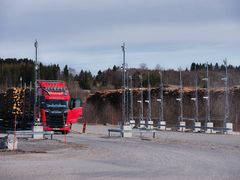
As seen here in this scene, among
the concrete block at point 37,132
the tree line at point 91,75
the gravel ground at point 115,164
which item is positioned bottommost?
the gravel ground at point 115,164

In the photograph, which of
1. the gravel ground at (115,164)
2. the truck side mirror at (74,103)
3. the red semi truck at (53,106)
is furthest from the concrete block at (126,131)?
the gravel ground at (115,164)

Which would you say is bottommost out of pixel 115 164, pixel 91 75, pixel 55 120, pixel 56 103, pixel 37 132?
pixel 115 164

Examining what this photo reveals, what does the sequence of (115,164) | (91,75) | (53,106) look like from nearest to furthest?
(115,164) → (53,106) → (91,75)

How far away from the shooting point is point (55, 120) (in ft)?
147

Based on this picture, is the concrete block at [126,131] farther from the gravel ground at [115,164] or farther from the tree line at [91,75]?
the tree line at [91,75]

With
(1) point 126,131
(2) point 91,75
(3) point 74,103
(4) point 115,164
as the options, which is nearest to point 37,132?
(1) point 126,131

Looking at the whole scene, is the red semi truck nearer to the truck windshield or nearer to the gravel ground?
the truck windshield

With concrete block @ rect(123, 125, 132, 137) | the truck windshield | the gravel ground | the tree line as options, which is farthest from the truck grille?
the tree line

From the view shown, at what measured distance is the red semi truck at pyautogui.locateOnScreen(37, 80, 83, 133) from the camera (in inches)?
1751

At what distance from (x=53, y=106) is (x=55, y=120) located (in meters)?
1.18

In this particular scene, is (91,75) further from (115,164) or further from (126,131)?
(115,164)

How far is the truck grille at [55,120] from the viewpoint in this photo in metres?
44.7

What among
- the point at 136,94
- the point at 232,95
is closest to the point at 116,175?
the point at 232,95

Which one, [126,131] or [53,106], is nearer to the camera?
[126,131]
